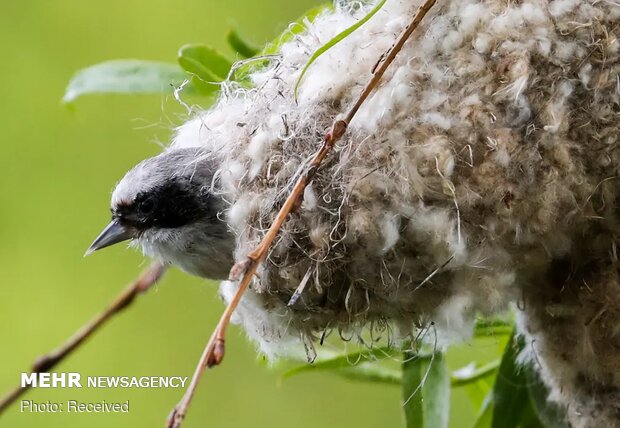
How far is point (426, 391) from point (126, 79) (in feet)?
2.07

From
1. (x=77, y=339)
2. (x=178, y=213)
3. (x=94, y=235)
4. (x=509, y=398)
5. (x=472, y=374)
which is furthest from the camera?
(x=94, y=235)

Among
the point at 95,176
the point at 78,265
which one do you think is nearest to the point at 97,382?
the point at 78,265

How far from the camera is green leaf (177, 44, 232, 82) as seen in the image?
1361 millimetres

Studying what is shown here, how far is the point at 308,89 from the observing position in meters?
1.09

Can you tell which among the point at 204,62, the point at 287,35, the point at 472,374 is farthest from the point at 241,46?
the point at 472,374

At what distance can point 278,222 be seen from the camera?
A: 0.95 m

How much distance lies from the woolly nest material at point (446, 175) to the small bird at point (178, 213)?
9 cm

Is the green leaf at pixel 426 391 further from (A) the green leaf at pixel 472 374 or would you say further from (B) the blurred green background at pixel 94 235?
(B) the blurred green background at pixel 94 235

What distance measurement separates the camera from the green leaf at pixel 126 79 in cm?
142

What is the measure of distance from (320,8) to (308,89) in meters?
0.27

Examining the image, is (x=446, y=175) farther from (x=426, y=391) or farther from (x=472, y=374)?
(x=472, y=374)

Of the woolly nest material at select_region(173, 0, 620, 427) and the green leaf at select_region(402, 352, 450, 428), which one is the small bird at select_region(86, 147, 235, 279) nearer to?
the woolly nest material at select_region(173, 0, 620, 427)

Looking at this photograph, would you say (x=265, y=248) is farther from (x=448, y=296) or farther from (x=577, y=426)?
(x=577, y=426)

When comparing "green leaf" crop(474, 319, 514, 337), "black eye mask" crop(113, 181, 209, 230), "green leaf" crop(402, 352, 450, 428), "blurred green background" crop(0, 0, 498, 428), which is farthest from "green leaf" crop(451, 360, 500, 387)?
"blurred green background" crop(0, 0, 498, 428)
